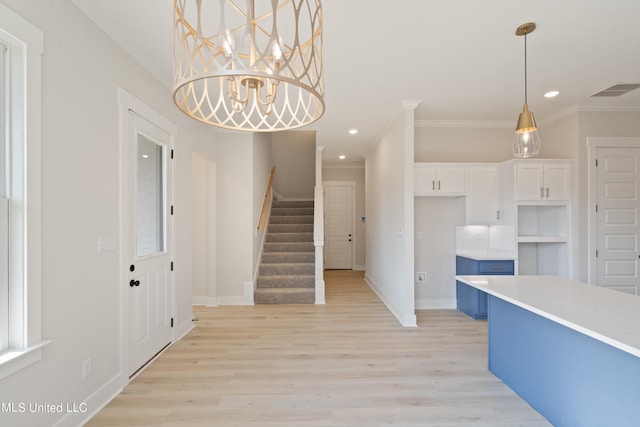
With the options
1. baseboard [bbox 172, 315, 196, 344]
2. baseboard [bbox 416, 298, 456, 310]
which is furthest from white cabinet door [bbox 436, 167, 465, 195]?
baseboard [bbox 172, 315, 196, 344]

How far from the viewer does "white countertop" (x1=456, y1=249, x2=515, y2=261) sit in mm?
3962

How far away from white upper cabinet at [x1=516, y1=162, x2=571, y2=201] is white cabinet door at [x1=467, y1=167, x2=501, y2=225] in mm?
328

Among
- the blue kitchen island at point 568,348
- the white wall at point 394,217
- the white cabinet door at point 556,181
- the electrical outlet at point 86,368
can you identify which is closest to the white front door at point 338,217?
the white wall at point 394,217

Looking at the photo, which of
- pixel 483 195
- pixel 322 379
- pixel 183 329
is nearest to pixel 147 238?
pixel 183 329

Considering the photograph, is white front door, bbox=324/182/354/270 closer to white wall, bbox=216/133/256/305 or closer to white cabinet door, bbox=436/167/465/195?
white wall, bbox=216/133/256/305

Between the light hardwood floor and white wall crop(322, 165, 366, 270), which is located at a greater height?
white wall crop(322, 165, 366, 270)

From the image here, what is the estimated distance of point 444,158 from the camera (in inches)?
177

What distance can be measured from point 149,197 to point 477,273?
3809 millimetres

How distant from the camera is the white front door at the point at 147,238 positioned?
256cm

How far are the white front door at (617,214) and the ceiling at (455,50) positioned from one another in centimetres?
64

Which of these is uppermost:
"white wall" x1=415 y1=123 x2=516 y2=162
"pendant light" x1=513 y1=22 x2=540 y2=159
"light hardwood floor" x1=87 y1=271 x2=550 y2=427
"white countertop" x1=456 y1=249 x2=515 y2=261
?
"white wall" x1=415 y1=123 x2=516 y2=162

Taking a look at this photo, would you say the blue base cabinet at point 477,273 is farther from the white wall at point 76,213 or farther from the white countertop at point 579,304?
the white wall at point 76,213

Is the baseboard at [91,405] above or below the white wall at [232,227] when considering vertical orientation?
below

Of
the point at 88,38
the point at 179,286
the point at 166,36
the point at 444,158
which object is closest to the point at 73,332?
the point at 179,286
